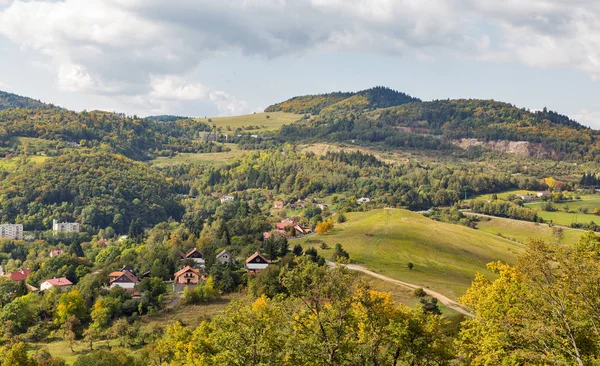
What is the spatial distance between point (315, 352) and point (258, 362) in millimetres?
3139

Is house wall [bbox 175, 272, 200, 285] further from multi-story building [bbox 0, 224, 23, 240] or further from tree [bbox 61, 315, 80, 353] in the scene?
multi-story building [bbox 0, 224, 23, 240]

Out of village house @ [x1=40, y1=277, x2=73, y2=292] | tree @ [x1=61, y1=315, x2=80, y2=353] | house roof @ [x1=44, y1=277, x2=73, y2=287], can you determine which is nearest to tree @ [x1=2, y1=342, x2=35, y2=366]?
tree @ [x1=61, y1=315, x2=80, y2=353]

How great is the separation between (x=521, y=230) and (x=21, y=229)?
17081 cm

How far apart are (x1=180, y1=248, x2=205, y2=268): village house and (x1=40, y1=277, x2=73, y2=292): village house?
849 inches

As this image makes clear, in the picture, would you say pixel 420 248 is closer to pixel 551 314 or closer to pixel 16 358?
pixel 551 314

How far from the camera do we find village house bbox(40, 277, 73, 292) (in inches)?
3639

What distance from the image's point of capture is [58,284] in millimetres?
92438

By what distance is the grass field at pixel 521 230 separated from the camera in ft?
470

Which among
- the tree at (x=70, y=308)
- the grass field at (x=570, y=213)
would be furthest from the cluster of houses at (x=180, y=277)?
the grass field at (x=570, y=213)

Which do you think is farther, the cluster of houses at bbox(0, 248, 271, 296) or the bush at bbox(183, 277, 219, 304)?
the cluster of houses at bbox(0, 248, 271, 296)

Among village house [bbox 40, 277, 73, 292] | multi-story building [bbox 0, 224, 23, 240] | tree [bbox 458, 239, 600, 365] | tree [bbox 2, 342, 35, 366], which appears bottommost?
multi-story building [bbox 0, 224, 23, 240]

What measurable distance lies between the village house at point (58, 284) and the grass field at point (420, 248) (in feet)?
155

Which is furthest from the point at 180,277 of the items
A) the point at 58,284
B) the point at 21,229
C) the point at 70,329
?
the point at 21,229

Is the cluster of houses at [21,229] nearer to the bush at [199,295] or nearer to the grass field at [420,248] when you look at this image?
the grass field at [420,248]
